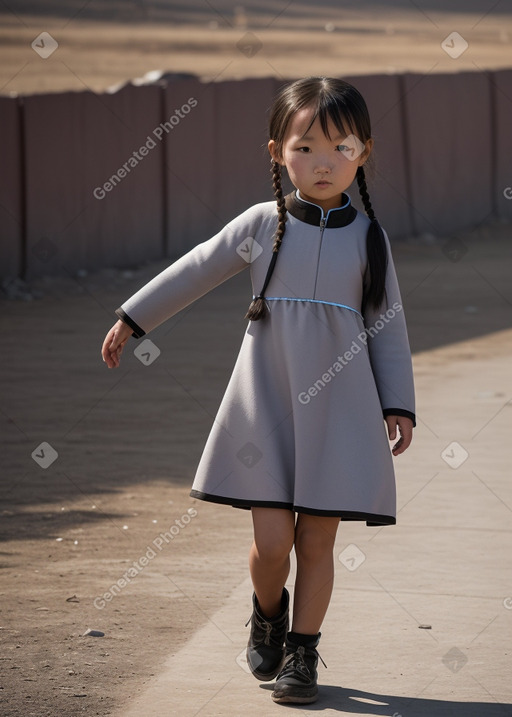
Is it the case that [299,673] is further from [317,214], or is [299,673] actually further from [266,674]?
[317,214]

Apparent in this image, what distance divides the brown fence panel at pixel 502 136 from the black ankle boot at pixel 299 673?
15.0m

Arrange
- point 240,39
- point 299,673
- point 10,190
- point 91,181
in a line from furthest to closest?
point 240,39 → point 91,181 → point 10,190 → point 299,673

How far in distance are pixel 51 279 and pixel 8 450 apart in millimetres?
6309

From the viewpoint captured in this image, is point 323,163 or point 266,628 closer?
→ point 323,163

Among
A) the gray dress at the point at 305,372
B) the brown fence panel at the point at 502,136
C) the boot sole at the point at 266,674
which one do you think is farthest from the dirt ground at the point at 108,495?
the brown fence panel at the point at 502,136

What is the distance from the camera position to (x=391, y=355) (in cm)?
386

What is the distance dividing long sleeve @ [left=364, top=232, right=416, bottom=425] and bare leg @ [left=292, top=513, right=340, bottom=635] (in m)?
0.36

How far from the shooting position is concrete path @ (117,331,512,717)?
3799 millimetres

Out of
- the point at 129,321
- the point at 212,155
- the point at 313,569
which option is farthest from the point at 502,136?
the point at 313,569

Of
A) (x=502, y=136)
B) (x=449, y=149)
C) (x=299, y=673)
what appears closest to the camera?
(x=299, y=673)

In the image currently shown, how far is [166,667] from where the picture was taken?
4082 mm

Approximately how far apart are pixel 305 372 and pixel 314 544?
1.54 feet

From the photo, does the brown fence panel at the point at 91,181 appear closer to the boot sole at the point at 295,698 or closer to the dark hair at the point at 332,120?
the dark hair at the point at 332,120

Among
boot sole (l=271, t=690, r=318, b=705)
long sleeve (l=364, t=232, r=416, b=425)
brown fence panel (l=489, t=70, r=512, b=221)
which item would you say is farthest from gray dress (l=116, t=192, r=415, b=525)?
brown fence panel (l=489, t=70, r=512, b=221)
